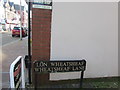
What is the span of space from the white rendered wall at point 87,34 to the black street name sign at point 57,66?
0.58 meters

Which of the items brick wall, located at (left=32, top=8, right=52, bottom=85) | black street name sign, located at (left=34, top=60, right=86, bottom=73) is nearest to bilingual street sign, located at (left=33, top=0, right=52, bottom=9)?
brick wall, located at (left=32, top=8, right=52, bottom=85)

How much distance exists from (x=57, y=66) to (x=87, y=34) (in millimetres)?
1346

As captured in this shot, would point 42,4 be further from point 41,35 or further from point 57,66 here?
point 57,66

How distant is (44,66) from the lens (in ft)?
11.9

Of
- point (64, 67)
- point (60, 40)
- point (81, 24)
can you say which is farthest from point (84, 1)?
point (64, 67)

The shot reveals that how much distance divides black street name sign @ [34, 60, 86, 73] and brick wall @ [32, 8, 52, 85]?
0.53 m

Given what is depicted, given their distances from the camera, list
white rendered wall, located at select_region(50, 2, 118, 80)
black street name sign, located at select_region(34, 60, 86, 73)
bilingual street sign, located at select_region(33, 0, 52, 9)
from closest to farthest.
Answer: black street name sign, located at select_region(34, 60, 86, 73)
bilingual street sign, located at select_region(33, 0, 52, 9)
white rendered wall, located at select_region(50, 2, 118, 80)

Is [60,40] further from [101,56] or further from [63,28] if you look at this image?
[101,56]

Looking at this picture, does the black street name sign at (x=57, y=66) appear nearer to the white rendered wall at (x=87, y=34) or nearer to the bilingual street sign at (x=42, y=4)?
the white rendered wall at (x=87, y=34)

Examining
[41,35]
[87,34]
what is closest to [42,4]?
[41,35]

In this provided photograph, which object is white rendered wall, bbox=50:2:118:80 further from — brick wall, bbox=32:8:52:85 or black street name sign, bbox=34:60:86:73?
black street name sign, bbox=34:60:86:73

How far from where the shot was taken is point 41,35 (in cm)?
405

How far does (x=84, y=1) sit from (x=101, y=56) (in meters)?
1.70

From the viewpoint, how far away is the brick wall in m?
3.93
